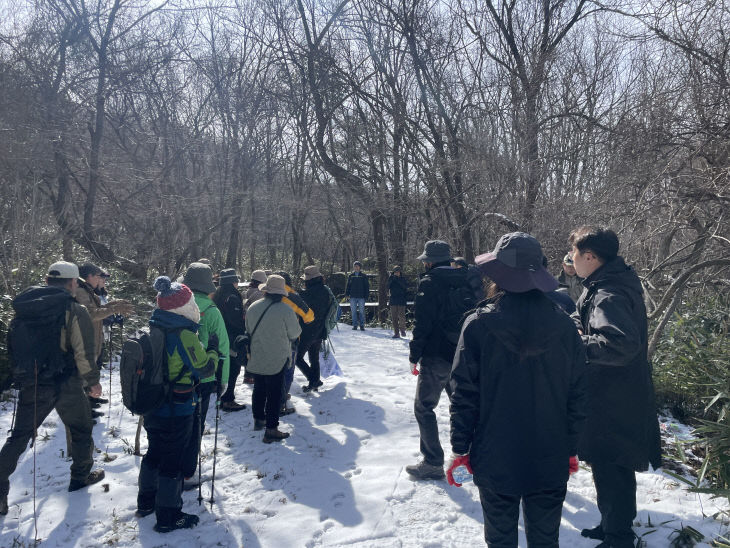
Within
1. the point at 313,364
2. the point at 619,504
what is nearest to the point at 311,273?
the point at 313,364

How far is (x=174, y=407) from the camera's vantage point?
372 cm

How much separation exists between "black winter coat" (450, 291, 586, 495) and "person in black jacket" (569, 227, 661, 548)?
59 centimetres

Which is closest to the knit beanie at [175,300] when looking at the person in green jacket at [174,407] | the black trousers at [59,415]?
the person in green jacket at [174,407]

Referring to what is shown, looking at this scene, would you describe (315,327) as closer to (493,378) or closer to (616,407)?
(616,407)

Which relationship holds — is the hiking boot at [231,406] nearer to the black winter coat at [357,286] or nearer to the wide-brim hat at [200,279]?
the wide-brim hat at [200,279]

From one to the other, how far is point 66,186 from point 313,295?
8.35 m

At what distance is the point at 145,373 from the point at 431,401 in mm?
2386

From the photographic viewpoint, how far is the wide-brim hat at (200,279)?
15.7ft

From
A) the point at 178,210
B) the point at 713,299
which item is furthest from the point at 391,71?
the point at 713,299

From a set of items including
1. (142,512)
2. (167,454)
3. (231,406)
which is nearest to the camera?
(167,454)

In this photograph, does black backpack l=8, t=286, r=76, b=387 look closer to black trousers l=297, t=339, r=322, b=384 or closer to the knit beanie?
the knit beanie

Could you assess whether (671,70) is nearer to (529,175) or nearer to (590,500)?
(529,175)

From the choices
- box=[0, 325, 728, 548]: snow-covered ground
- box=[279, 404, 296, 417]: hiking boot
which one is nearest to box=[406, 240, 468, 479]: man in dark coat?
box=[0, 325, 728, 548]: snow-covered ground

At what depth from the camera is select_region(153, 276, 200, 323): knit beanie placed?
3721 mm
